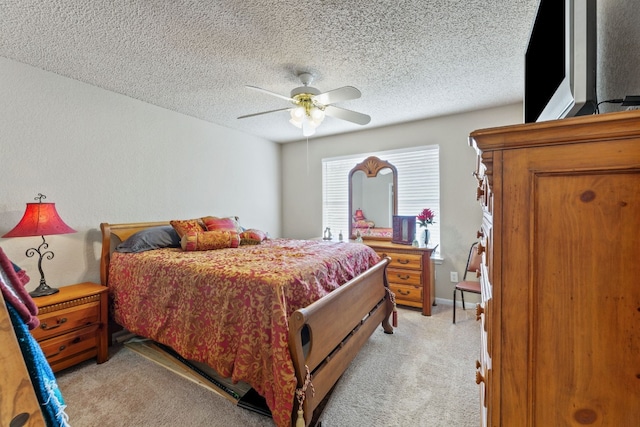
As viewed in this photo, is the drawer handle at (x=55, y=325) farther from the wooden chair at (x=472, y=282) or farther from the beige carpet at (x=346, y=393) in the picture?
the wooden chair at (x=472, y=282)

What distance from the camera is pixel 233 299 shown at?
1745 mm

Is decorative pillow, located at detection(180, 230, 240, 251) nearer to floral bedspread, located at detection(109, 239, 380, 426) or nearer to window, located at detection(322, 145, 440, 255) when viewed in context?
floral bedspread, located at detection(109, 239, 380, 426)

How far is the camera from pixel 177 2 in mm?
1621

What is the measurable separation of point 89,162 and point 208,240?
134 centimetres

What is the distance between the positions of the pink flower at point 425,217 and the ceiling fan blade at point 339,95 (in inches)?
76.6

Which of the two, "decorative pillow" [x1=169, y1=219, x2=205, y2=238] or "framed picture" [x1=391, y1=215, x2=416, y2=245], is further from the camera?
"framed picture" [x1=391, y1=215, x2=416, y2=245]

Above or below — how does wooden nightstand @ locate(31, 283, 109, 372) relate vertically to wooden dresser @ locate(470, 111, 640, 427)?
below

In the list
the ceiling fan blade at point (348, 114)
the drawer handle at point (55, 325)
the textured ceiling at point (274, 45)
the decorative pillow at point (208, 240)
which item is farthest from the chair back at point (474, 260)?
the drawer handle at point (55, 325)

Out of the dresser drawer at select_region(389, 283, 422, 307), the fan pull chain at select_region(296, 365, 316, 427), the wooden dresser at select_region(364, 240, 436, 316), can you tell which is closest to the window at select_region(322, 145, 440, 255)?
the wooden dresser at select_region(364, 240, 436, 316)

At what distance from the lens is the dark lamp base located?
86.1 inches

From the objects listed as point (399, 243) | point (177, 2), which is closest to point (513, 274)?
point (177, 2)

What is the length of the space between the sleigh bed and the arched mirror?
1.42 m

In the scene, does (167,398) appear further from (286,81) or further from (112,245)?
(286,81)

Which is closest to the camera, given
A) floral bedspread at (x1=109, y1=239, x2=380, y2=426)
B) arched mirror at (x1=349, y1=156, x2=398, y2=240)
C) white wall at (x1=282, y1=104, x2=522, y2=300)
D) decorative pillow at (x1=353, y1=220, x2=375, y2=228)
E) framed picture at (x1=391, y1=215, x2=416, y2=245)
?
floral bedspread at (x1=109, y1=239, x2=380, y2=426)
